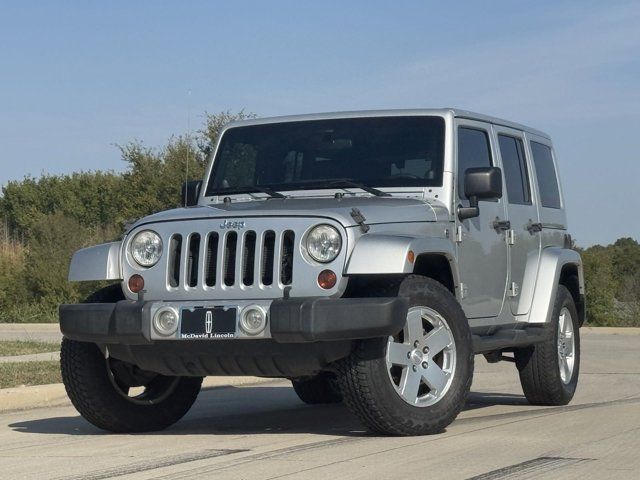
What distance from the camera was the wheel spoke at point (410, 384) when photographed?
304 inches

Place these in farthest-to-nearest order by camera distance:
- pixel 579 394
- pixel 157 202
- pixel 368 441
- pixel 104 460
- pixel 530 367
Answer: pixel 157 202 < pixel 579 394 < pixel 530 367 < pixel 368 441 < pixel 104 460

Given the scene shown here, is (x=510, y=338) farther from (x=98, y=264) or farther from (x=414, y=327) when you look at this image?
(x=98, y=264)

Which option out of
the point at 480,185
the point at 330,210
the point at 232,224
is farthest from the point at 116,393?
the point at 480,185

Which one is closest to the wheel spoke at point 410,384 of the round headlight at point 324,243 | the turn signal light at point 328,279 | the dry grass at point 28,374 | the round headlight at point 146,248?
the turn signal light at point 328,279

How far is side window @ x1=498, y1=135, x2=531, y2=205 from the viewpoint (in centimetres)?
1016

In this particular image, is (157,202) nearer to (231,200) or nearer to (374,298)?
(231,200)

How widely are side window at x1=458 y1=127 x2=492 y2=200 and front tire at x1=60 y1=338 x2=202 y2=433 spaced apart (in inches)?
97.2

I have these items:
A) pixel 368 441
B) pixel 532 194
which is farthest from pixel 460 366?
pixel 532 194

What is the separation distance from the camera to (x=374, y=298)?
24.4ft

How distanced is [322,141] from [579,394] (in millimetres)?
3977

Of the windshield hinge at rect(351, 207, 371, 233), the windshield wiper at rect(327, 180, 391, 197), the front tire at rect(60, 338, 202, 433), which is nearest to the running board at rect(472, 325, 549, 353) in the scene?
the windshield wiper at rect(327, 180, 391, 197)

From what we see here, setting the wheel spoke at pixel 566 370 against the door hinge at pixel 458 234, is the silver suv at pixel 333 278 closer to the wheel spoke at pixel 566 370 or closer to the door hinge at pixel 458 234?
the door hinge at pixel 458 234

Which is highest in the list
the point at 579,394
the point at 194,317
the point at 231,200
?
the point at 231,200

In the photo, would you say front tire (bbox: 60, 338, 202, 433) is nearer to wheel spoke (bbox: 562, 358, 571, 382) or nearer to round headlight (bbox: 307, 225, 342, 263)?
round headlight (bbox: 307, 225, 342, 263)
